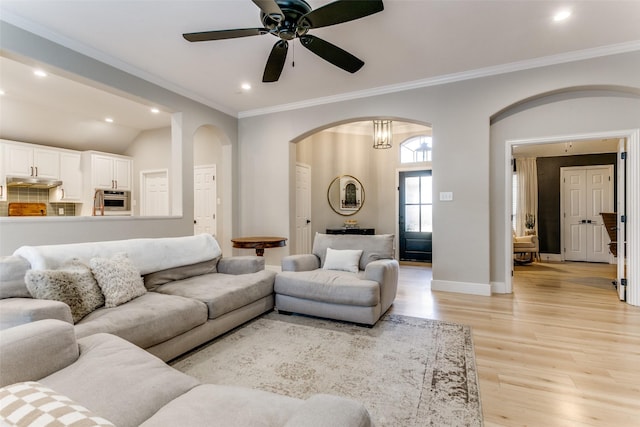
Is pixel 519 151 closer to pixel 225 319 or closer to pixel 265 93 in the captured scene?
pixel 265 93

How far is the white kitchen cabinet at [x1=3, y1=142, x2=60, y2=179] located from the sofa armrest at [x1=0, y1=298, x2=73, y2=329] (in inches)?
203

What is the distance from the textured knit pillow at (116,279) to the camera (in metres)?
2.26

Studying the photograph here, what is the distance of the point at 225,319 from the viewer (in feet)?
8.81

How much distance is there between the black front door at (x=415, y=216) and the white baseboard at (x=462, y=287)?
2553mm

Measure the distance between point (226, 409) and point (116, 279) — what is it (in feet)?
5.77

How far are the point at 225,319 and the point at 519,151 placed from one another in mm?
7356

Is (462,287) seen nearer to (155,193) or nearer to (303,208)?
(303,208)

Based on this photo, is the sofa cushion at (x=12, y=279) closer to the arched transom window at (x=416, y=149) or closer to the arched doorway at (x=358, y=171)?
the arched doorway at (x=358, y=171)

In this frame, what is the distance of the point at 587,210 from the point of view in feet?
22.8

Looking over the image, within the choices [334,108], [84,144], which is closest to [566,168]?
[334,108]

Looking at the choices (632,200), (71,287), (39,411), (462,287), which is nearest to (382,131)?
(462,287)

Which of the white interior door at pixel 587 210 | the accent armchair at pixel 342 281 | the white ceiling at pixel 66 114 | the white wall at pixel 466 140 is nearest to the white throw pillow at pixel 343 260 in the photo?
the accent armchair at pixel 342 281

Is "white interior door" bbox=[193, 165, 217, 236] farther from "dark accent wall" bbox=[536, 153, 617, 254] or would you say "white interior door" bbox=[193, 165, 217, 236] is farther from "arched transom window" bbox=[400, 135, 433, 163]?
"dark accent wall" bbox=[536, 153, 617, 254]

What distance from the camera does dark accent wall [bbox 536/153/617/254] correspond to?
715cm
